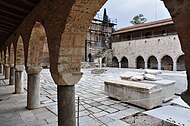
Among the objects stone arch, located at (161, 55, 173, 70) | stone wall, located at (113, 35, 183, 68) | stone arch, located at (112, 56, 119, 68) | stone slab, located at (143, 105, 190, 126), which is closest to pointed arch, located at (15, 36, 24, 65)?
stone slab, located at (143, 105, 190, 126)

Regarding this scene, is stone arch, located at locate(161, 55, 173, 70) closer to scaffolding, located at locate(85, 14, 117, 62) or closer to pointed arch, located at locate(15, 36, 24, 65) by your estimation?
scaffolding, located at locate(85, 14, 117, 62)

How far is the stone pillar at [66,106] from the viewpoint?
9.22ft

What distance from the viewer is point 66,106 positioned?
282 cm

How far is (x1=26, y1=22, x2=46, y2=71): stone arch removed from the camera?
4532 millimetres

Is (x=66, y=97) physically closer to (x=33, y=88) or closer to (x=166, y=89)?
(x=33, y=88)

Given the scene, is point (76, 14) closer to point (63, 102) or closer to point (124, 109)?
point (63, 102)

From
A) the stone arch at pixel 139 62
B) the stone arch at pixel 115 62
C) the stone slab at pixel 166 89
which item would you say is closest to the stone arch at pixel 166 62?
the stone arch at pixel 139 62

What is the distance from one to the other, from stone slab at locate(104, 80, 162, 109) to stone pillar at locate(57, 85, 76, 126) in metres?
2.95

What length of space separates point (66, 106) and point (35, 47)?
2.72m

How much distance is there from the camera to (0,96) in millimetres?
6668

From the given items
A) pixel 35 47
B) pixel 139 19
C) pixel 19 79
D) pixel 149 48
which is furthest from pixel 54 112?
pixel 139 19

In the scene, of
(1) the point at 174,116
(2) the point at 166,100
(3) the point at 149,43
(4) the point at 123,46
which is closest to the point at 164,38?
(3) the point at 149,43

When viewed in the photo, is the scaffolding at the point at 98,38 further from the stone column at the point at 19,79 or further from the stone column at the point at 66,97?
the stone column at the point at 66,97

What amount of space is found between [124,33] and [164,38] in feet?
28.0
